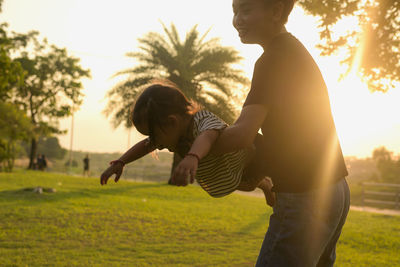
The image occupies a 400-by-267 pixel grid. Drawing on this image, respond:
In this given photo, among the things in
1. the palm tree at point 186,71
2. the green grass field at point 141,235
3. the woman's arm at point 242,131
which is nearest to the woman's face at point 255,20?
the woman's arm at point 242,131

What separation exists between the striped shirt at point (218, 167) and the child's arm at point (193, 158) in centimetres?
12

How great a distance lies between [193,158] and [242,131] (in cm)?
23

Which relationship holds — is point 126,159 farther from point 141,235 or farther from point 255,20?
point 141,235

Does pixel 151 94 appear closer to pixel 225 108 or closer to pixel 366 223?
pixel 366 223

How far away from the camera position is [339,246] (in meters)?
7.62

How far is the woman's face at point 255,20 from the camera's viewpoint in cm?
183

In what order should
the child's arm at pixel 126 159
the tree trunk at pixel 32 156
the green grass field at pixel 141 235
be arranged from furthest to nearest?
the tree trunk at pixel 32 156 < the green grass field at pixel 141 235 < the child's arm at pixel 126 159

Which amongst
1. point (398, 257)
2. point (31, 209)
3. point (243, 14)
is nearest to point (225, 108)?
point (31, 209)

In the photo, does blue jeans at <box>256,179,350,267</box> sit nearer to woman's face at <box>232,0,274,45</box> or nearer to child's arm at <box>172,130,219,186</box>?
child's arm at <box>172,130,219,186</box>

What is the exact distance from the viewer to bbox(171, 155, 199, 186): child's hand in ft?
4.73

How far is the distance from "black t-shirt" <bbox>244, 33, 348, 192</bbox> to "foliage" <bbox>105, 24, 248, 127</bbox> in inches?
725

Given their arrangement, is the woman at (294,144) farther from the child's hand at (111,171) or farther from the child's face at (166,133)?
the child's hand at (111,171)

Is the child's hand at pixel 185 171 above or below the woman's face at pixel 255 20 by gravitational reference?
below

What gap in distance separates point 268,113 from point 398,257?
6.35 metres
